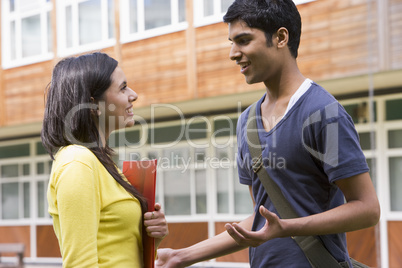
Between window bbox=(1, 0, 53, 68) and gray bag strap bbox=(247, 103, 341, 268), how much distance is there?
13085mm

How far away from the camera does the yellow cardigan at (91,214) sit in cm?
221

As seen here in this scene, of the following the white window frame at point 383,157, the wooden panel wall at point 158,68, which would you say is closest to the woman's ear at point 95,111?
the white window frame at point 383,157

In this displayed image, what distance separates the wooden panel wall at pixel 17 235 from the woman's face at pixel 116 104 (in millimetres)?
14694

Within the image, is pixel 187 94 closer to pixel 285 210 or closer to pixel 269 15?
pixel 269 15

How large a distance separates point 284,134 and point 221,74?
895cm

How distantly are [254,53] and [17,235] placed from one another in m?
15.7

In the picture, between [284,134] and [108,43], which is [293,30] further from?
[108,43]

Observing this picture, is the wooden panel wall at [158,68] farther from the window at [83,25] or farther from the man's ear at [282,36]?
the man's ear at [282,36]

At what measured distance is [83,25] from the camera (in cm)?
1470

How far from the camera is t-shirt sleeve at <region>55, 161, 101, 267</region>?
2.21m

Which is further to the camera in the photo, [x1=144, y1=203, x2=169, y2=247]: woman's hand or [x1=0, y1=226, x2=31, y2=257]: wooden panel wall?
[x1=0, y1=226, x2=31, y2=257]: wooden panel wall

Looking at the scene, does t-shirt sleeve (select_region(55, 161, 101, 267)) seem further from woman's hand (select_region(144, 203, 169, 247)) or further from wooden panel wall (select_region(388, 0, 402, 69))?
wooden panel wall (select_region(388, 0, 402, 69))

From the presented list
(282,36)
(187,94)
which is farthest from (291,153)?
(187,94)

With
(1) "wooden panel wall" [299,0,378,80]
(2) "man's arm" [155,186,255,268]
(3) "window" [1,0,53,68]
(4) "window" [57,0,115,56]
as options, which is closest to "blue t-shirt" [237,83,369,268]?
(2) "man's arm" [155,186,255,268]
